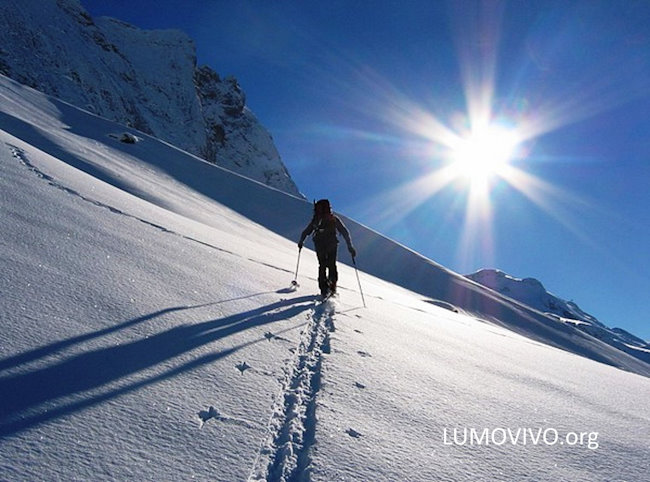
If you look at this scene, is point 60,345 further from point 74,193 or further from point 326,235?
point 326,235

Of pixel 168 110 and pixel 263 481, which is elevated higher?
pixel 168 110

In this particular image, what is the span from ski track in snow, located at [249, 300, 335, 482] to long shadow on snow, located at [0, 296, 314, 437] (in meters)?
0.63

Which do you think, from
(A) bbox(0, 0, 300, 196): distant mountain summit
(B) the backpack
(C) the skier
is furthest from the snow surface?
(A) bbox(0, 0, 300, 196): distant mountain summit

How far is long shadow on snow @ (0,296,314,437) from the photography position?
1.83m

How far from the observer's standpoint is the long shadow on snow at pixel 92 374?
1.83 meters

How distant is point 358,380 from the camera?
3287mm

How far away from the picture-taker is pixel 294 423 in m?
2.44

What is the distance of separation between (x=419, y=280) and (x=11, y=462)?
26895mm

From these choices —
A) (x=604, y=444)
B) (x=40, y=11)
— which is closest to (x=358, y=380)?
(x=604, y=444)

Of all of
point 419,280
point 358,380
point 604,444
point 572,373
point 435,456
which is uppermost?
point 419,280

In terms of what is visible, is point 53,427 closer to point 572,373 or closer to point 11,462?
point 11,462

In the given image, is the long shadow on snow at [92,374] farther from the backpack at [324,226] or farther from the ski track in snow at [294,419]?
the backpack at [324,226]

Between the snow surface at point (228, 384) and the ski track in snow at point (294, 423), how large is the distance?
12 millimetres

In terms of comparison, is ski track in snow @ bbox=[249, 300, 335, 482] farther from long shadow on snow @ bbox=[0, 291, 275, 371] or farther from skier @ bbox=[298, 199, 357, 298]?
skier @ bbox=[298, 199, 357, 298]
